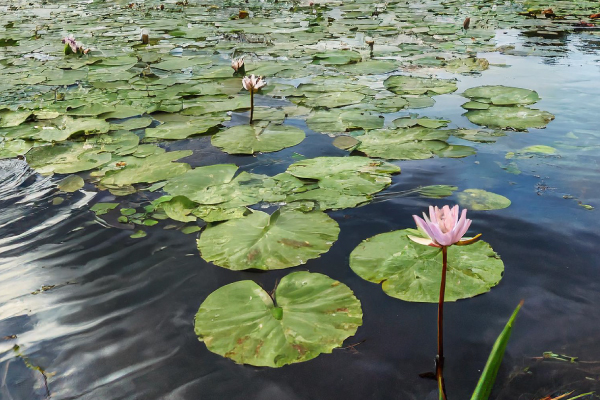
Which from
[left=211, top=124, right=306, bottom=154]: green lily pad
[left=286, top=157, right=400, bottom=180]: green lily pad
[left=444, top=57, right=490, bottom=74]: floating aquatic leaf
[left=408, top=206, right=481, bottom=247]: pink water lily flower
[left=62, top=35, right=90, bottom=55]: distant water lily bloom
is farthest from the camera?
[left=62, top=35, right=90, bottom=55]: distant water lily bloom

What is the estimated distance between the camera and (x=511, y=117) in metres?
3.52

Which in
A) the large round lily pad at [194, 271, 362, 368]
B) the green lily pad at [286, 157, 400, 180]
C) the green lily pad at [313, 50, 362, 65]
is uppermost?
the green lily pad at [313, 50, 362, 65]

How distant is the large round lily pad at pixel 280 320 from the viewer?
1520mm

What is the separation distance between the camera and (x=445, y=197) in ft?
8.18

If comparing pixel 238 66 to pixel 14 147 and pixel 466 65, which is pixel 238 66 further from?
pixel 466 65

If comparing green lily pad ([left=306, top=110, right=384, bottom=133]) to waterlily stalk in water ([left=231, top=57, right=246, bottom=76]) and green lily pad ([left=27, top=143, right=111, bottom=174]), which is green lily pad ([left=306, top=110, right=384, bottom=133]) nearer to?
waterlily stalk in water ([left=231, top=57, right=246, bottom=76])

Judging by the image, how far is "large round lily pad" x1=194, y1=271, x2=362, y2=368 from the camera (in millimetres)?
1520

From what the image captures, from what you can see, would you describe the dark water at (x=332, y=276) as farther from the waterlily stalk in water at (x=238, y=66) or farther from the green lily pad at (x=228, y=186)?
the waterlily stalk in water at (x=238, y=66)

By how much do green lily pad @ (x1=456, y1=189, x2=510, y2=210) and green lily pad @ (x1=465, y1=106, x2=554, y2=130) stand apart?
1156 millimetres

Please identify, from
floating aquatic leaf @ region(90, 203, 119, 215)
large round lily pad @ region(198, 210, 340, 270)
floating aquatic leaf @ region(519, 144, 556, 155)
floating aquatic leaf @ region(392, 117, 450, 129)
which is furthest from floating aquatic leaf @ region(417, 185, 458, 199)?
floating aquatic leaf @ region(90, 203, 119, 215)

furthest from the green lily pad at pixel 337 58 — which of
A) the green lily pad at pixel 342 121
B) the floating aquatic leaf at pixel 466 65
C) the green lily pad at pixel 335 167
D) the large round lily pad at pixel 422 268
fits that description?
the large round lily pad at pixel 422 268

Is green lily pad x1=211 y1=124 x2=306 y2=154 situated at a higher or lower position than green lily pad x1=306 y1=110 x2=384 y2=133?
lower

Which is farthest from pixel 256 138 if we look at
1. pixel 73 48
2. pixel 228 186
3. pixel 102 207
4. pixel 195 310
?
pixel 73 48

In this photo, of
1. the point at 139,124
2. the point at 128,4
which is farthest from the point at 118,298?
the point at 128,4
